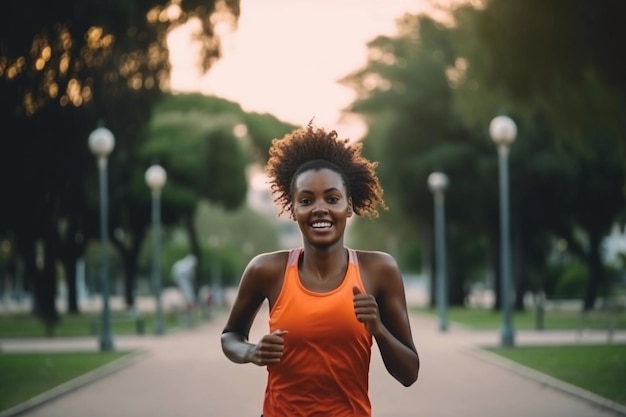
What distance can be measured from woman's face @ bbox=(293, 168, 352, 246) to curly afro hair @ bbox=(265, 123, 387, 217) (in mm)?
103

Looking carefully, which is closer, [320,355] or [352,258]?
[320,355]

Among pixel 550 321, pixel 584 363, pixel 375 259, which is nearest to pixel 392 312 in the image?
pixel 375 259

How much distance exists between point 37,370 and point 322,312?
17.0m

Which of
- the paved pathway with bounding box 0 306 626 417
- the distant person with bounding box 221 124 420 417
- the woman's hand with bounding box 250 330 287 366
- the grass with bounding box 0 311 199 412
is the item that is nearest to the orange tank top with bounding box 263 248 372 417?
the distant person with bounding box 221 124 420 417

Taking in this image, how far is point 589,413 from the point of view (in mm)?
13523

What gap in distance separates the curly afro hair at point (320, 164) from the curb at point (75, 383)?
907 cm

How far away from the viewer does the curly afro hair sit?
16.6 feet

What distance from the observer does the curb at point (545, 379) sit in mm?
13834

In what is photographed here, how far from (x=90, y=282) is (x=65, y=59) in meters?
82.1

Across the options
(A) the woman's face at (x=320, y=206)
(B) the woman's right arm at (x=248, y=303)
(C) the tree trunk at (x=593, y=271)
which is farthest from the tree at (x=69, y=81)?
(A) the woman's face at (x=320, y=206)

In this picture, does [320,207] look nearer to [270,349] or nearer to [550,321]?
[270,349]

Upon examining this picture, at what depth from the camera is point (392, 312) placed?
4824 millimetres

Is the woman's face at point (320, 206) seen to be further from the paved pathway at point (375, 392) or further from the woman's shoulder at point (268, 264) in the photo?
the paved pathway at point (375, 392)

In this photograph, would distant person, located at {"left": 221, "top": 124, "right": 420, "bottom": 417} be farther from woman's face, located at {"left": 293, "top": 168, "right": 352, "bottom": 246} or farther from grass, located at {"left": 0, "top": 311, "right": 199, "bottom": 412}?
grass, located at {"left": 0, "top": 311, "right": 199, "bottom": 412}
